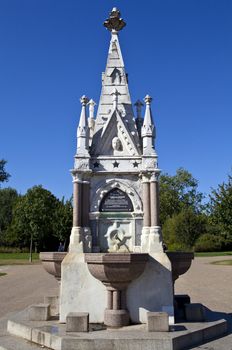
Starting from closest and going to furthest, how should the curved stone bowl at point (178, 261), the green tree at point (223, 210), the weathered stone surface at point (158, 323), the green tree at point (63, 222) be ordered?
the weathered stone surface at point (158, 323), the curved stone bowl at point (178, 261), the green tree at point (223, 210), the green tree at point (63, 222)

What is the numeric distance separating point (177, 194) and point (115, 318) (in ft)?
218

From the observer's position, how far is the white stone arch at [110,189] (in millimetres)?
10188

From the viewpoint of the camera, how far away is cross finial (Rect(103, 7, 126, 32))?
37.9 ft

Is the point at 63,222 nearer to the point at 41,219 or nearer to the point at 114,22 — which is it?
the point at 41,219

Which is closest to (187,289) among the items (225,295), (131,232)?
(225,295)

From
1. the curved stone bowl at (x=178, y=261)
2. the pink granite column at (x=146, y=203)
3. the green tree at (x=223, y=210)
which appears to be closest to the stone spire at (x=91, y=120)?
the pink granite column at (x=146, y=203)

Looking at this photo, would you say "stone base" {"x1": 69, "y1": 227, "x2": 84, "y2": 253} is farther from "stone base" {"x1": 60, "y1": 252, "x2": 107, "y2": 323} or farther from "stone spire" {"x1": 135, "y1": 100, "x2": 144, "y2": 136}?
"stone spire" {"x1": 135, "y1": 100, "x2": 144, "y2": 136}

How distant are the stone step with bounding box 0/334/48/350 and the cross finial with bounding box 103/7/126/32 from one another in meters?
9.20

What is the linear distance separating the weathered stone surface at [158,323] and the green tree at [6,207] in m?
72.3

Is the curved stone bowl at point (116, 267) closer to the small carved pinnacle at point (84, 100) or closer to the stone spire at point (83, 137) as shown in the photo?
the stone spire at point (83, 137)

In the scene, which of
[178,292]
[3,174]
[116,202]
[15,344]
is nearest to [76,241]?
[116,202]

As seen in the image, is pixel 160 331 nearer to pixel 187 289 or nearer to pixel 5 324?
pixel 5 324

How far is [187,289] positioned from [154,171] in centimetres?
1064

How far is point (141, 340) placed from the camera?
7129 mm
